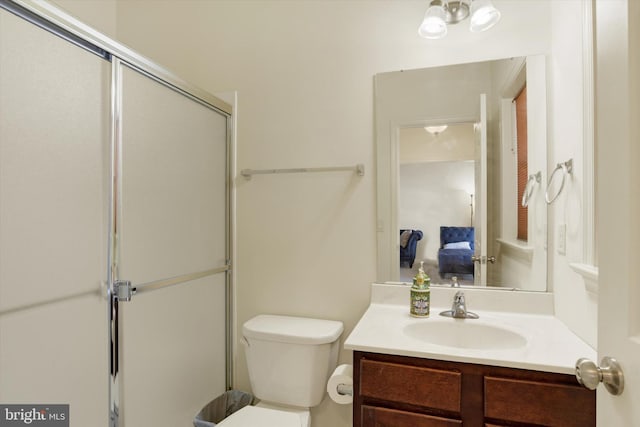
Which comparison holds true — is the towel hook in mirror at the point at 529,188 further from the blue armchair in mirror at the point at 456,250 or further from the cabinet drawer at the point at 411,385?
the cabinet drawer at the point at 411,385

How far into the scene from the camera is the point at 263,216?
1.88 m

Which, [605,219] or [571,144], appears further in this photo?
[571,144]

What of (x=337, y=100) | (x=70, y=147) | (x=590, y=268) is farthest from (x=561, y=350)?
(x=70, y=147)

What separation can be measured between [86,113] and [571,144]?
5.42ft

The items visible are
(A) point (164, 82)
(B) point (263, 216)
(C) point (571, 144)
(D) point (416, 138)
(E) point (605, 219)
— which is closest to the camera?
(E) point (605, 219)

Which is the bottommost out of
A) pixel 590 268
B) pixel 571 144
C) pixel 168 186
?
pixel 590 268

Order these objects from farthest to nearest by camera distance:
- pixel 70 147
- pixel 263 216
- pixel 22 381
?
pixel 263 216
pixel 70 147
pixel 22 381

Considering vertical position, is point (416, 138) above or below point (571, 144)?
above

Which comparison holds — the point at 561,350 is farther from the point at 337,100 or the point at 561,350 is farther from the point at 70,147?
the point at 70,147

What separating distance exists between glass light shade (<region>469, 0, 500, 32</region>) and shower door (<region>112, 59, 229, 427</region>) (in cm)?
125

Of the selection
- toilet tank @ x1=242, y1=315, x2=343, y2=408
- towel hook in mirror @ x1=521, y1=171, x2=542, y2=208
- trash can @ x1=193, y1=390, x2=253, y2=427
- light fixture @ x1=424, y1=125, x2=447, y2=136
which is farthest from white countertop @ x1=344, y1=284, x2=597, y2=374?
trash can @ x1=193, y1=390, x2=253, y2=427

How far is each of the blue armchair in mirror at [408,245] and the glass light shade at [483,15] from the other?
902 millimetres

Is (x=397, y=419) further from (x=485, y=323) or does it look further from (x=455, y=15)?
(x=455, y=15)

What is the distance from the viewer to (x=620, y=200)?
601mm
